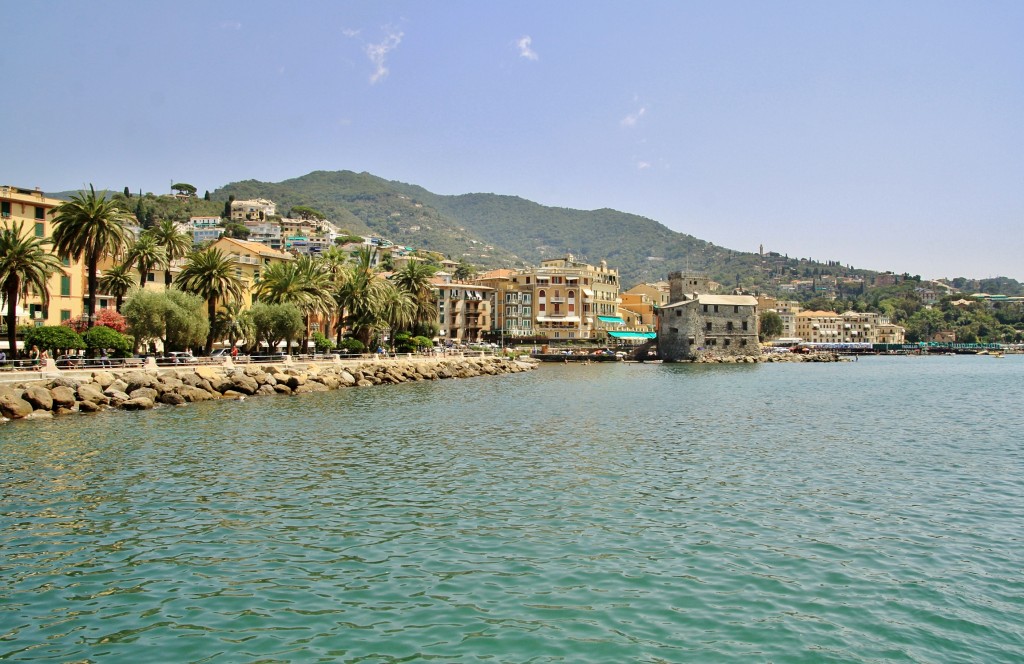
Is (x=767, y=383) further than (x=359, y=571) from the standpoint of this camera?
Yes

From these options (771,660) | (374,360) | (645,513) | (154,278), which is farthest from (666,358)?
(771,660)

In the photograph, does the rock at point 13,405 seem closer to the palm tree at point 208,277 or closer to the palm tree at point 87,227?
the palm tree at point 87,227

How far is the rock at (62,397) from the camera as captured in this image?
36969 mm

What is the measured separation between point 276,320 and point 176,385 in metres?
17.6

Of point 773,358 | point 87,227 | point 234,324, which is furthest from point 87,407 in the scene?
point 773,358

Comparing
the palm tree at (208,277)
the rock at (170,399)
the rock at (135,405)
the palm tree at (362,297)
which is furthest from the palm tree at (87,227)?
the palm tree at (362,297)

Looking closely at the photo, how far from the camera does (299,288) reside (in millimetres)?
66688

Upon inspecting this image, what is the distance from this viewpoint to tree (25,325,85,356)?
1770 inches

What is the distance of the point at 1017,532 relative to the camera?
16203 mm

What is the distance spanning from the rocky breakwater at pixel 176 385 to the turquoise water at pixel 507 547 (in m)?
6.07

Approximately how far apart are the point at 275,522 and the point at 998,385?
240 feet

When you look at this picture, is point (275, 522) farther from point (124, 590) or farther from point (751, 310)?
point (751, 310)

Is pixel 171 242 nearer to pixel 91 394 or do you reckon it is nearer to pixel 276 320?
pixel 276 320

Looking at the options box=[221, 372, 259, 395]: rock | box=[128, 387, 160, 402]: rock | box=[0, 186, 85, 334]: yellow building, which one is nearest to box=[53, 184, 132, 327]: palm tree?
box=[0, 186, 85, 334]: yellow building
